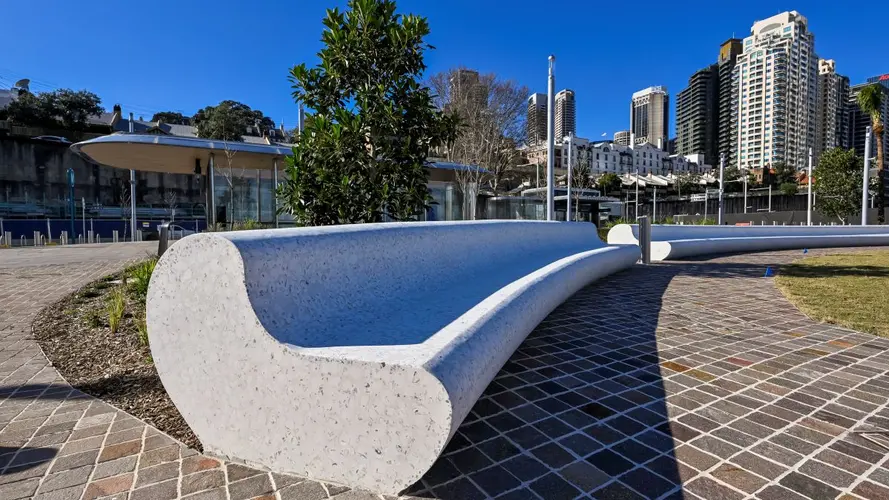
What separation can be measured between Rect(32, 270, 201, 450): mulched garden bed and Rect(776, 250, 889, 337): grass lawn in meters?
6.47

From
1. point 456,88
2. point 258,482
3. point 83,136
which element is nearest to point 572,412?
point 258,482

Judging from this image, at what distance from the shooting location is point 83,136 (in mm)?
57406

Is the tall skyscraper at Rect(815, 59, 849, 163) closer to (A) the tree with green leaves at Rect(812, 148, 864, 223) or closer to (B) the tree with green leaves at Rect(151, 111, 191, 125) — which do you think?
(A) the tree with green leaves at Rect(812, 148, 864, 223)

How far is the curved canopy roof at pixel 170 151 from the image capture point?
45.3 ft

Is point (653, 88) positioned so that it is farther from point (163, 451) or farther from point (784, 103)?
point (163, 451)

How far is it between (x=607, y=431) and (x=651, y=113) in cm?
19555

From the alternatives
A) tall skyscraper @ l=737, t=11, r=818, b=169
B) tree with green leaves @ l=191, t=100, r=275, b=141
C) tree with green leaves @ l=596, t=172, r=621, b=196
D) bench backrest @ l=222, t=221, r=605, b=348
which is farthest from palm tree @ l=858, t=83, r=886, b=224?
tree with green leaves @ l=191, t=100, r=275, b=141

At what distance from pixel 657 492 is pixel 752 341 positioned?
125 inches

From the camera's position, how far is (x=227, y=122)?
58.5 metres

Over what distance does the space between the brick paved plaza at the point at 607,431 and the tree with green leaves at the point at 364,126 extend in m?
2.91

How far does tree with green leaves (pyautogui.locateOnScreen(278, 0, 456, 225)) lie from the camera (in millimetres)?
6020

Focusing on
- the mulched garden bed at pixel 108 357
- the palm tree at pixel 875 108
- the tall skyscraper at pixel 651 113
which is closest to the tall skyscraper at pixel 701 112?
the tall skyscraper at pixel 651 113

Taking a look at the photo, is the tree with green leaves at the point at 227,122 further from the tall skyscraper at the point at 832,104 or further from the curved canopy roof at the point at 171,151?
the tall skyscraper at the point at 832,104

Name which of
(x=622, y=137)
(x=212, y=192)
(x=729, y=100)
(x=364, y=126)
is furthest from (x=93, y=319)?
(x=622, y=137)
